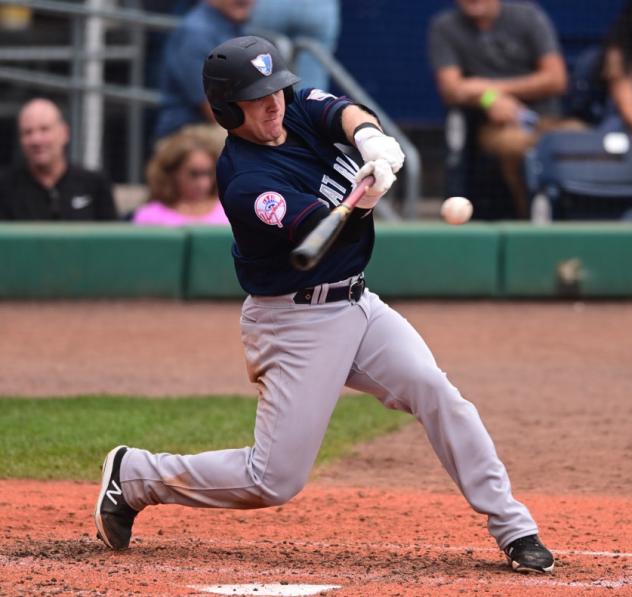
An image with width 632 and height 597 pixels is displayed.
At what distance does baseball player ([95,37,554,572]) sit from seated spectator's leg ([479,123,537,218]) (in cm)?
599

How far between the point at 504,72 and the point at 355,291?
6.43 m

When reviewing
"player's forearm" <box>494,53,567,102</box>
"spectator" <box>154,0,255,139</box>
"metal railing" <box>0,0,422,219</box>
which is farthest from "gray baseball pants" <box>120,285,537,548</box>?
"player's forearm" <box>494,53,567,102</box>

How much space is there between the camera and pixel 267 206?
12.2 feet

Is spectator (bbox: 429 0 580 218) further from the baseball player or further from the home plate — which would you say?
the home plate

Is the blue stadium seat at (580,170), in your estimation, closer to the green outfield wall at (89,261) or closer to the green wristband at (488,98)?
the green wristband at (488,98)

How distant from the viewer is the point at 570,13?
1248 centimetres

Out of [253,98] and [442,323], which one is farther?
[442,323]

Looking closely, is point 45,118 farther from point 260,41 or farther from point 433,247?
point 260,41

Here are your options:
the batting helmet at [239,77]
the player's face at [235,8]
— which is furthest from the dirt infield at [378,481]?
the player's face at [235,8]

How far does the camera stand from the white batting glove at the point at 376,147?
3762 mm

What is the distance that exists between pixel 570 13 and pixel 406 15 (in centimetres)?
144

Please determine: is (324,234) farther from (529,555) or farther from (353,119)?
(529,555)

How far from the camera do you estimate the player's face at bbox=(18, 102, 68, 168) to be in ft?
28.5

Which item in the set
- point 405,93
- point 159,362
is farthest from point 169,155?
point 405,93
